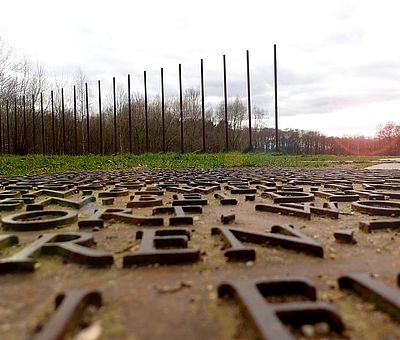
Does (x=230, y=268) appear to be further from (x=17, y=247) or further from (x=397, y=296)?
(x=17, y=247)

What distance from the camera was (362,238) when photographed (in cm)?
225

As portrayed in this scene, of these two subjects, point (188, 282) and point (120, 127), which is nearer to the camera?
point (188, 282)

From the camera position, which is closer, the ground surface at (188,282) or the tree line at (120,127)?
the ground surface at (188,282)

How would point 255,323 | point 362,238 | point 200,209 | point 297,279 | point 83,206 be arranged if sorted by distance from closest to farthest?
1. point 255,323
2. point 297,279
3. point 362,238
4. point 200,209
5. point 83,206

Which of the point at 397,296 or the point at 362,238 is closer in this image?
the point at 397,296

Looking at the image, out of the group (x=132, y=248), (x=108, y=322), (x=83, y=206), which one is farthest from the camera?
(x=83, y=206)

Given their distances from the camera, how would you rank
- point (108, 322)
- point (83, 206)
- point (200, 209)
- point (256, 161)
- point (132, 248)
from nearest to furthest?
point (108, 322)
point (132, 248)
point (200, 209)
point (83, 206)
point (256, 161)

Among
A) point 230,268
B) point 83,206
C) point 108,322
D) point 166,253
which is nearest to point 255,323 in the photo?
point 108,322

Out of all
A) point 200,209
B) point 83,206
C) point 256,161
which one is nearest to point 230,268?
point 200,209

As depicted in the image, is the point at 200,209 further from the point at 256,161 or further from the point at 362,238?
the point at 256,161

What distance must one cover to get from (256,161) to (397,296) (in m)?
13.9

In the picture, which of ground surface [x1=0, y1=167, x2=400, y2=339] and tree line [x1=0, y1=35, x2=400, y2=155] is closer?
ground surface [x1=0, y1=167, x2=400, y2=339]

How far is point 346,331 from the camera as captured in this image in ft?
3.62

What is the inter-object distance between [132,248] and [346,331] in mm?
1246
